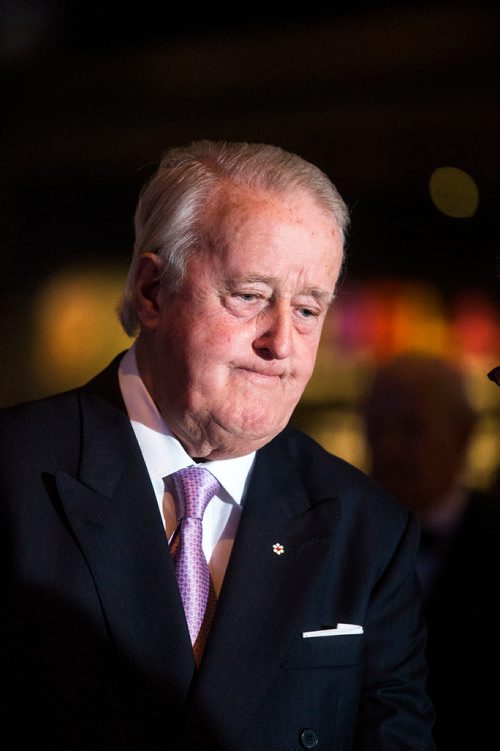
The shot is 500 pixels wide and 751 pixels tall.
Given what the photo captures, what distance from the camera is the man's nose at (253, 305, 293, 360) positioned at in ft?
5.05

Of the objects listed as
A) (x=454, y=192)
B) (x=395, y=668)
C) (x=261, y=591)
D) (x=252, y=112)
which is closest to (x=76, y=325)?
(x=252, y=112)

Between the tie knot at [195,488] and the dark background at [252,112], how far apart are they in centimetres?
126

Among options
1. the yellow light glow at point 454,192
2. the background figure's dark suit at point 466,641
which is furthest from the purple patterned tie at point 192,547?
the yellow light glow at point 454,192

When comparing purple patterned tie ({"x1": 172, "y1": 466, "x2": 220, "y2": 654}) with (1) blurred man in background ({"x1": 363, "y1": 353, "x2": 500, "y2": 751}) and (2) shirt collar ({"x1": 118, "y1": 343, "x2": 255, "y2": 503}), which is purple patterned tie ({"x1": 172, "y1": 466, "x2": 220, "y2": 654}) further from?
(1) blurred man in background ({"x1": 363, "y1": 353, "x2": 500, "y2": 751})

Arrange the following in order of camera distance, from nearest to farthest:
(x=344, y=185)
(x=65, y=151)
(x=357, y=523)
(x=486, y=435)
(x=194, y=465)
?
(x=194, y=465) < (x=357, y=523) < (x=486, y=435) < (x=344, y=185) < (x=65, y=151)

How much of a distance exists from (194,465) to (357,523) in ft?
1.24

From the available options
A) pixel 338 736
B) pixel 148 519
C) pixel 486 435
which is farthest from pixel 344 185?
pixel 338 736

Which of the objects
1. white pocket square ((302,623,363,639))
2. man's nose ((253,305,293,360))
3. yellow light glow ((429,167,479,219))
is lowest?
white pocket square ((302,623,363,639))

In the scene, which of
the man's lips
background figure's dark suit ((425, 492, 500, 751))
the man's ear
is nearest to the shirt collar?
the man's ear

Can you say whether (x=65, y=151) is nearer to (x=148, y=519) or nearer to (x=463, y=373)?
(x=463, y=373)

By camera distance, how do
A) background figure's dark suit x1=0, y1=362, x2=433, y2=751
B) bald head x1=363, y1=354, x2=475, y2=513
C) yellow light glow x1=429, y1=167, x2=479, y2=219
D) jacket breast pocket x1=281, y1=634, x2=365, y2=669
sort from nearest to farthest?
1. background figure's dark suit x1=0, y1=362, x2=433, y2=751
2. jacket breast pocket x1=281, y1=634, x2=365, y2=669
3. bald head x1=363, y1=354, x2=475, y2=513
4. yellow light glow x1=429, y1=167, x2=479, y2=219

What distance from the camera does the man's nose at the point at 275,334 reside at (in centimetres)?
154

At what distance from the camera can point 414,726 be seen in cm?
167

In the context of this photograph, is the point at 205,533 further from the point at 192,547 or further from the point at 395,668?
the point at 395,668
